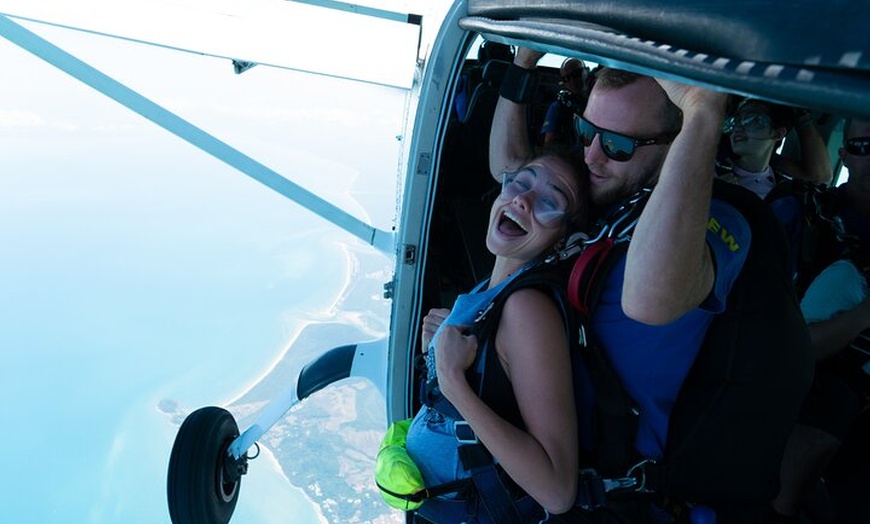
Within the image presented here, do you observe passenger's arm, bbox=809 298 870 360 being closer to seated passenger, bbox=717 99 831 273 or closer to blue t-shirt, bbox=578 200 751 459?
seated passenger, bbox=717 99 831 273

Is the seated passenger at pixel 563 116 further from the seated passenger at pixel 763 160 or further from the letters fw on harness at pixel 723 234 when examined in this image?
the letters fw on harness at pixel 723 234

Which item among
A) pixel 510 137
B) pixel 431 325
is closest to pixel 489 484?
pixel 431 325

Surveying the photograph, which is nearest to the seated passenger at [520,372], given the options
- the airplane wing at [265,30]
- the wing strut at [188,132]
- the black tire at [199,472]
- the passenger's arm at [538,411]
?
the passenger's arm at [538,411]

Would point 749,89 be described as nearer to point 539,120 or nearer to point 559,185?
point 559,185

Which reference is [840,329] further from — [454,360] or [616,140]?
[454,360]

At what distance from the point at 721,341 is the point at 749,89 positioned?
0.68m

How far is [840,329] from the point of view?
1.69m

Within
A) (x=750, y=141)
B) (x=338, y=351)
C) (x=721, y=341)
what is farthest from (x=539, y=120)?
(x=338, y=351)

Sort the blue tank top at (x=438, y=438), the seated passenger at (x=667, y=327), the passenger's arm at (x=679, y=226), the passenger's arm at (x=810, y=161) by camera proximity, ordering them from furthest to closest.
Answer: the passenger's arm at (x=810, y=161) < the blue tank top at (x=438, y=438) < the seated passenger at (x=667, y=327) < the passenger's arm at (x=679, y=226)

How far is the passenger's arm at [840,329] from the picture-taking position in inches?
65.8

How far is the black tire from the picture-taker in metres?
2.97

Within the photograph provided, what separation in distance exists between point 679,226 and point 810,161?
2094 mm

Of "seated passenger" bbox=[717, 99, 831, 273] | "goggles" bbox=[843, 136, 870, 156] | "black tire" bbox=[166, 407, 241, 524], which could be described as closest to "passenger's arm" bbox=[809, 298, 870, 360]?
"seated passenger" bbox=[717, 99, 831, 273]

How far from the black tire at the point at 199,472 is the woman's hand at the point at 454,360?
222 cm
